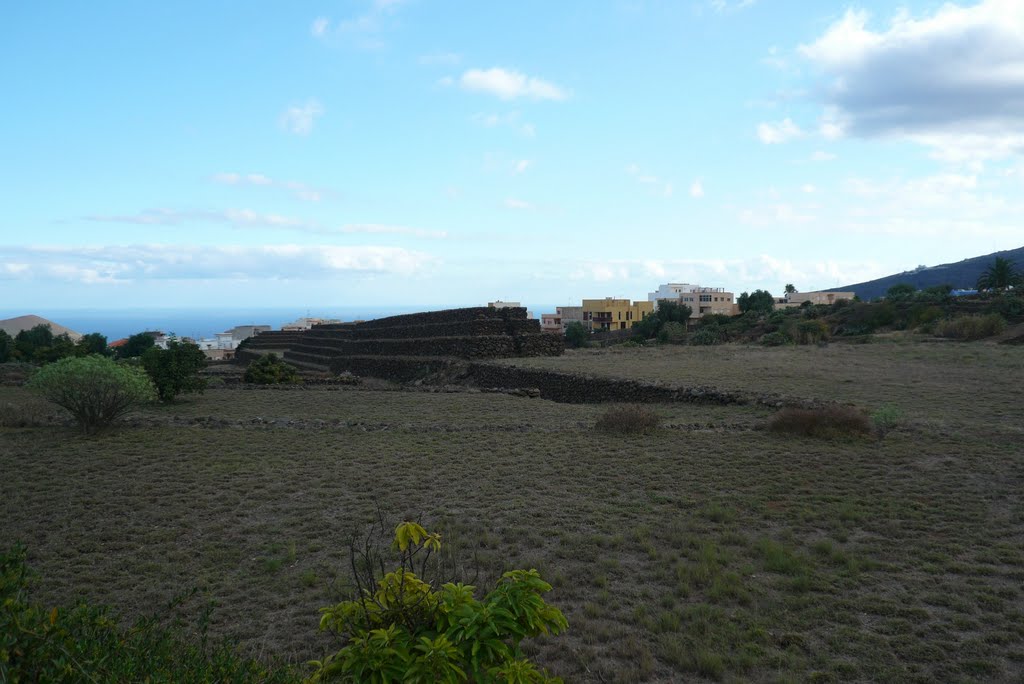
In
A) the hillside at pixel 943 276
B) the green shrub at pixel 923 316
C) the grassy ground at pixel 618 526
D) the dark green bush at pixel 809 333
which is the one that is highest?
the hillside at pixel 943 276

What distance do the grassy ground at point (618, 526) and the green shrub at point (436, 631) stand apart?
5.10ft

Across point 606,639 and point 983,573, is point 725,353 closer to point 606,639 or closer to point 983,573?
point 983,573

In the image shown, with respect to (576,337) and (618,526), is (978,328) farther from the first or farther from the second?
(576,337)

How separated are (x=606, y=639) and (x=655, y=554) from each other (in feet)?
4.96

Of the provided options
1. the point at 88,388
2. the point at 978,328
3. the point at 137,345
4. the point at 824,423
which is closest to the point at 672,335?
the point at 978,328

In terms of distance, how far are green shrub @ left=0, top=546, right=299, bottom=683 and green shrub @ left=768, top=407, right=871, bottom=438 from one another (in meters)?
9.72

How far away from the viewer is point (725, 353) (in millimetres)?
26797

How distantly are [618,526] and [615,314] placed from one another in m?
81.1

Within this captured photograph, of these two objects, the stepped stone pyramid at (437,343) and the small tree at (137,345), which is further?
the small tree at (137,345)

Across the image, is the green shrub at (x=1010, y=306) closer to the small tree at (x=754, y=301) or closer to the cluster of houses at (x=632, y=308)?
the small tree at (x=754, y=301)

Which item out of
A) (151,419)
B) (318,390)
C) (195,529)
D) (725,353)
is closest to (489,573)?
(195,529)

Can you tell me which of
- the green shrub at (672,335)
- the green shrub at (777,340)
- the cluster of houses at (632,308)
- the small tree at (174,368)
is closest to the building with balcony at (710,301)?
the cluster of houses at (632,308)

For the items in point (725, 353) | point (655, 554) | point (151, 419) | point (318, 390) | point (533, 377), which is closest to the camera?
point (655, 554)

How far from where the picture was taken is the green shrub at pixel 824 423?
10.3 metres
